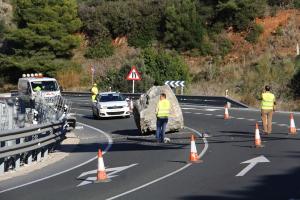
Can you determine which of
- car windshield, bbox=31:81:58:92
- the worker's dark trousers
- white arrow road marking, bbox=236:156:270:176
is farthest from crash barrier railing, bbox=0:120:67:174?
car windshield, bbox=31:81:58:92

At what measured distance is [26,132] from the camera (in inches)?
694

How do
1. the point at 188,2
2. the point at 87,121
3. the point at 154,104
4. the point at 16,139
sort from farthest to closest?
the point at 188,2 < the point at 87,121 < the point at 154,104 < the point at 16,139

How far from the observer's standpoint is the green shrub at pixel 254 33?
66.5 meters

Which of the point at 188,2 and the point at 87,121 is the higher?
the point at 188,2

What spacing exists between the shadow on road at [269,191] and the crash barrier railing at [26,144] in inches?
251

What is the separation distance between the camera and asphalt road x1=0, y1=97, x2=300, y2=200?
12.2m

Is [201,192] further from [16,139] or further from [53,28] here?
[53,28]

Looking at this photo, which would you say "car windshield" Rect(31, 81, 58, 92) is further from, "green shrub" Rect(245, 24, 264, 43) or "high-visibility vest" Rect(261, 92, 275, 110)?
"green shrub" Rect(245, 24, 264, 43)

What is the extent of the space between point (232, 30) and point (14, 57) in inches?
910

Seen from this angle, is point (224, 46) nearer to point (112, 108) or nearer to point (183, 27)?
point (183, 27)

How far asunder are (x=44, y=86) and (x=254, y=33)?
36.1 meters

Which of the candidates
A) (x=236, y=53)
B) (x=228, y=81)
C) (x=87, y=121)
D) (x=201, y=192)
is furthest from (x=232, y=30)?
(x=201, y=192)

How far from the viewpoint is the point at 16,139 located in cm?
1725

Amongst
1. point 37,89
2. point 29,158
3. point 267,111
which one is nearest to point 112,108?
point 37,89
